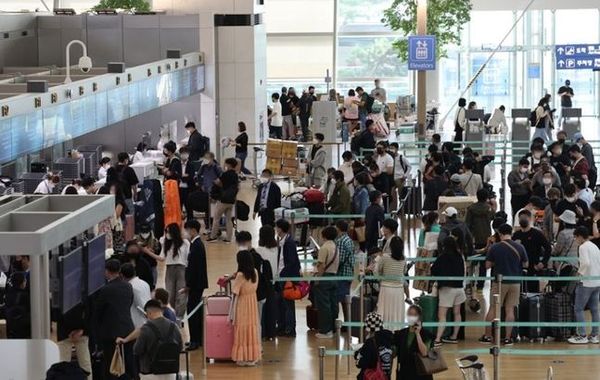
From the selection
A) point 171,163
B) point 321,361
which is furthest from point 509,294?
point 171,163

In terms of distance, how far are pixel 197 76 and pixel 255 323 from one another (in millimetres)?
15156

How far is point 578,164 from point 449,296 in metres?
6.86

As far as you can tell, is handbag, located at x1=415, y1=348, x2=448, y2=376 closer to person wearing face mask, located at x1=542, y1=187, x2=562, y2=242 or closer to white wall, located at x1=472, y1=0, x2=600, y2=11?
person wearing face mask, located at x1=542, y1=187, x2=562, y2=242

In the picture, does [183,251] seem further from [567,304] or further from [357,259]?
[567,304]

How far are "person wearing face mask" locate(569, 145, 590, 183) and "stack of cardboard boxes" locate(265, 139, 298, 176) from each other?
5226mm

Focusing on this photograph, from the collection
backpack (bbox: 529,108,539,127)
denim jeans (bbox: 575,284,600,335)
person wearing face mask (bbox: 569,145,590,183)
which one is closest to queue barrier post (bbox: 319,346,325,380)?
denim jeans (bbox: 575,284,600,335)

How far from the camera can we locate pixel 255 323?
14.6 meters

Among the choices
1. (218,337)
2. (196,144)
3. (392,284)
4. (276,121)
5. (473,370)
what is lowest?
(218,337)

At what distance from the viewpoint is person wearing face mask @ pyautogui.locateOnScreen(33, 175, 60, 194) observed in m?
19.2

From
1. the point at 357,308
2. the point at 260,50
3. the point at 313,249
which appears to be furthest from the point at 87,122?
the point at 260,50

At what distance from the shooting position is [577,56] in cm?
3803

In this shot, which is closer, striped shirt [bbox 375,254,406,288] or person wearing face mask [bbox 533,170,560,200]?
striped shirt [bbox 375,254,406,288]

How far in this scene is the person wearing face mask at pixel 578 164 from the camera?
825 inches

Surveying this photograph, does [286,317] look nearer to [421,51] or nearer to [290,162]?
[290,162]
